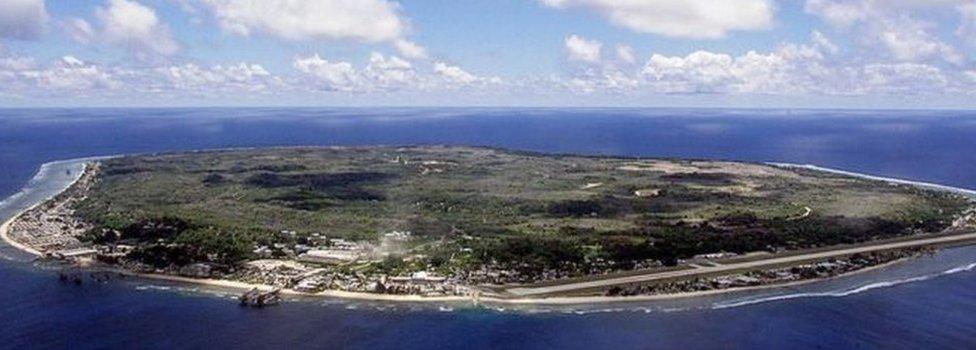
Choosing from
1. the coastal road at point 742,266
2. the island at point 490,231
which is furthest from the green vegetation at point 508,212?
the coastal road at point 742,266

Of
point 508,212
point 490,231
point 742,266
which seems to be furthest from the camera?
point 508,212

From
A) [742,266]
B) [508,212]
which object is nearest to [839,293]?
[742,266]

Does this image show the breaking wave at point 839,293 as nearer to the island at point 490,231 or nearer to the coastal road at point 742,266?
the island at point 490,231

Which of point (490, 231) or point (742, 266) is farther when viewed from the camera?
point (490, 231)

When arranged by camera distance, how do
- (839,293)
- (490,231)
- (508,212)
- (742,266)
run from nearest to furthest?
(839,293) < (742,266) < (490,231) < (508,212)

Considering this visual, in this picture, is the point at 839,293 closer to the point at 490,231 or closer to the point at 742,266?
the point at 742,266

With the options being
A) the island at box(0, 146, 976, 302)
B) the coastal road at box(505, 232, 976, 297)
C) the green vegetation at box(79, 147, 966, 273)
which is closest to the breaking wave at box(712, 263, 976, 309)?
the island at box(0, 146, 976, 302)

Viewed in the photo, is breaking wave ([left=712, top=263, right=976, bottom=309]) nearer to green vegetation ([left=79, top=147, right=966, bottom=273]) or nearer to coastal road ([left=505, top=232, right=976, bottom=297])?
coastal road ([left=505, top=232, right=976, bottom=297])
